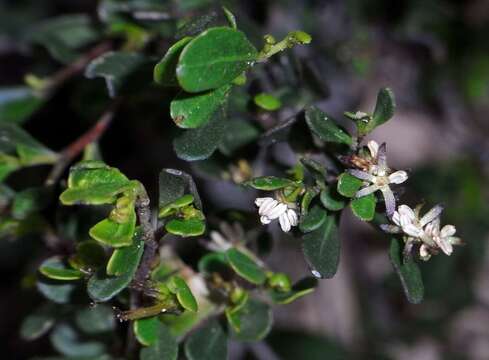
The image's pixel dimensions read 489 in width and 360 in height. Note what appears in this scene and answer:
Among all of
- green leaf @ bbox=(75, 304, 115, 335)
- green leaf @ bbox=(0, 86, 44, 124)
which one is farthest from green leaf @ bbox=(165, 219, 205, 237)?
green leaf @ bbox=(0, 86, 44, 124)

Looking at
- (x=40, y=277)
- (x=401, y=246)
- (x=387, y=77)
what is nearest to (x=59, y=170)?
(x=40, y=277)

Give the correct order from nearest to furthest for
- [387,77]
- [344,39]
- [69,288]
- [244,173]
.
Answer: [69,288] < [244,173] < [344,39] < [387,77]

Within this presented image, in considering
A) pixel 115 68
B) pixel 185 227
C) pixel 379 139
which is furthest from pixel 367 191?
pixel 379 139

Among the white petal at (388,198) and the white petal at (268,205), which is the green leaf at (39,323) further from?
the white petal at (388,198)

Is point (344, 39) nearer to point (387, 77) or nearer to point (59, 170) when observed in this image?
point (387, 77)

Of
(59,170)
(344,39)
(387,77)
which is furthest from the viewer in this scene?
(387,77)

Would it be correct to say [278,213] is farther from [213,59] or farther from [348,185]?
[213,59]
